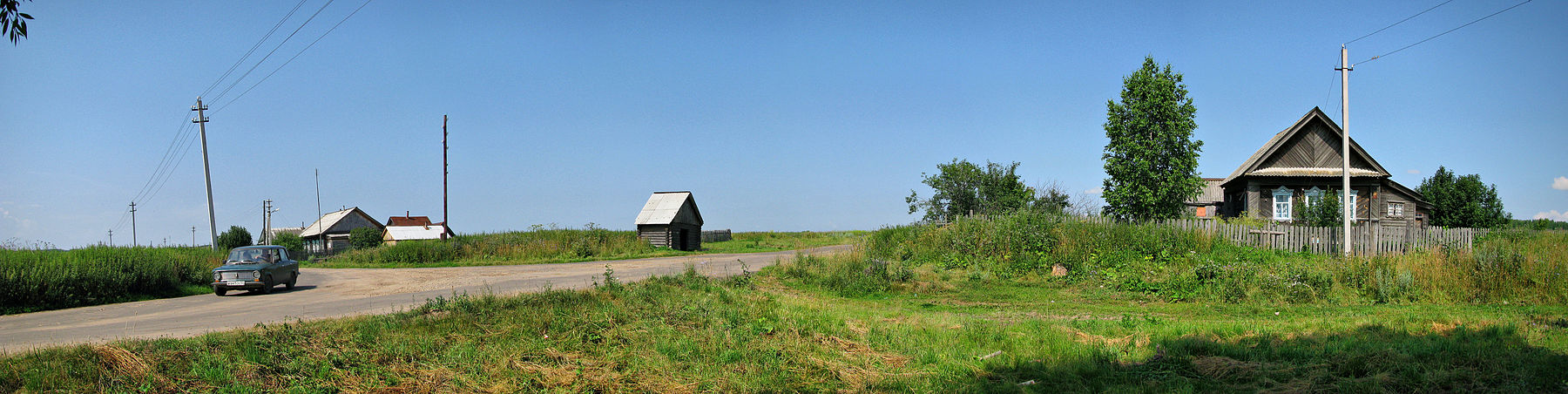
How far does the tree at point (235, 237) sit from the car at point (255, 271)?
29257 mm

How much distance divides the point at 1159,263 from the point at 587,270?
16.5 metres

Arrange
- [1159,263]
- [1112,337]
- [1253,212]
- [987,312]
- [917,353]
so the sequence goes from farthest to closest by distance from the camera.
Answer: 1. [1253,212]
2. [1159,263]
3. [987,312]
4. [1112,337]
5. [917,353]

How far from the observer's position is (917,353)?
8539mm

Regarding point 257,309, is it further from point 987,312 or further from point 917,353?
point 987,312

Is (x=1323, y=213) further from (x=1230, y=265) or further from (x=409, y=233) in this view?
(x=409, y=233)

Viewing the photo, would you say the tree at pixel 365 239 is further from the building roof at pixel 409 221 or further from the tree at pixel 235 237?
the building roof at pixel 409 221

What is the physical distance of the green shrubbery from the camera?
13.4 meters

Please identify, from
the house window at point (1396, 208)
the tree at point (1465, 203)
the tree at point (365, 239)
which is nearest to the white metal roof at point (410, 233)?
the tree at point (365, 239)

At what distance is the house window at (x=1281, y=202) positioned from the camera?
105ft

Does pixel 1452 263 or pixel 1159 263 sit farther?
pixel 1159 263

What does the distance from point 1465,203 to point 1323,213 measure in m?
35.0

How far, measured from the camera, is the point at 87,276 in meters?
16.3

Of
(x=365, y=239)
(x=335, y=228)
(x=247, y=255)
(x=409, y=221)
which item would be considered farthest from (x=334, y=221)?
(x=247, y=255)

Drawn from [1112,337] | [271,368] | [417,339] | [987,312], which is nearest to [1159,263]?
[987,312]
